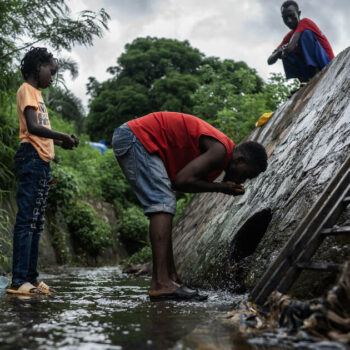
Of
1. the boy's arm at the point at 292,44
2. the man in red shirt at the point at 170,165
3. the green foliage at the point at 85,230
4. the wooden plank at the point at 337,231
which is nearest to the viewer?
the wooden plank at the point at 337,231

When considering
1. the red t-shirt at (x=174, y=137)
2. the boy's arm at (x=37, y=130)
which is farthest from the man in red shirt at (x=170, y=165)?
the boy's arm at (x=37, y=130)

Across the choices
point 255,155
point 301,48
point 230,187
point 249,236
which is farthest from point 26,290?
point 301,48

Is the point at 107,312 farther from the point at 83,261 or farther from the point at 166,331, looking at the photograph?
the point at 83,261

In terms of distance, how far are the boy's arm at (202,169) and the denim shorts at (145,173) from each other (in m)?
0.12

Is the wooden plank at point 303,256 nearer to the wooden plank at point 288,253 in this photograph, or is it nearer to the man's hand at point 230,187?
the wooden plank at point 288,253

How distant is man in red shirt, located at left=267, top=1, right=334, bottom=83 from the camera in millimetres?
5203

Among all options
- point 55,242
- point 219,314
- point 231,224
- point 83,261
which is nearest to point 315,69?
point 231,224

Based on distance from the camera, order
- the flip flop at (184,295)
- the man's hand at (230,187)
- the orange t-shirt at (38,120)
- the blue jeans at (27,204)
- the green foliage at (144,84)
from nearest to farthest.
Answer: the flip flop at (184,295)
the man's hand at (230,187)
the blue jeans at (27,204)
the orange t-shirt at (38,120)
the green foliage at (144,84)

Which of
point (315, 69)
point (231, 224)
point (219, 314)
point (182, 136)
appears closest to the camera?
point (219, 314)

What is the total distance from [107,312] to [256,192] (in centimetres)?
199

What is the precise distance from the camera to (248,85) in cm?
1235

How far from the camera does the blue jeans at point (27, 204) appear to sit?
3.25 m

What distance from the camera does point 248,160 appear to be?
295 cm

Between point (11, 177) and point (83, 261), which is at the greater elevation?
point (11, 177)
